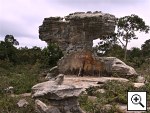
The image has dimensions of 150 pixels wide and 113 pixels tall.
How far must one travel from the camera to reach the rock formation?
782 inches

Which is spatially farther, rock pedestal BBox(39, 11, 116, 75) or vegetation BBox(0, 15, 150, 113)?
rock pedestal BBox(39, 11, 116, 75)

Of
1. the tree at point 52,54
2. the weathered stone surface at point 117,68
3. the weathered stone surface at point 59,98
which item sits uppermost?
the tree at point 52,54

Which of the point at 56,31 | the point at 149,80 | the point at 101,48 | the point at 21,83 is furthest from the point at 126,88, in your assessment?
the point at 101,48

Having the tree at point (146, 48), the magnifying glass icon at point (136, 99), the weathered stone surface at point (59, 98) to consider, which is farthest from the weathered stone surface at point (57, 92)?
the tree at point (146, 48)

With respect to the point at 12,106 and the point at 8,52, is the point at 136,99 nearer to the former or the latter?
the point at 12,106

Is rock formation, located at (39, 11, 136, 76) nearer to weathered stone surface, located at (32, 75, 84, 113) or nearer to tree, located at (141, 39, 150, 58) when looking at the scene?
weathered stone surface, located at (32, 75, 84, 113)

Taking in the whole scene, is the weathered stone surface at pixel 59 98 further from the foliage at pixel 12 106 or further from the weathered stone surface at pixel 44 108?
the foliage at pixel 12 106

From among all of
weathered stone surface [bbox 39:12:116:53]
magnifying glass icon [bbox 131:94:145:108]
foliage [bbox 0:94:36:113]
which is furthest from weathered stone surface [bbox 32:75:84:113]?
weathered stone surface [bbox 39:12:116:53]

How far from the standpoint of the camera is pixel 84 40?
20547mm

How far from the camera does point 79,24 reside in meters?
20.2

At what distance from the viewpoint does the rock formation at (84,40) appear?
1986cm

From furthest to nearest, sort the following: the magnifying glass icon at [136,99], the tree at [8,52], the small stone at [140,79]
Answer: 1. the tree at [8,52]
2. the small stone at [140,79]
3. the magnifying glass icon at [136,99]

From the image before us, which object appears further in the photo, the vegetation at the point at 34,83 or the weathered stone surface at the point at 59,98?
the vegetation at the point at 34,83

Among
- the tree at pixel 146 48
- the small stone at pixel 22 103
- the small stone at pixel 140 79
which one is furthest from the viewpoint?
the tree at pixel 146 48
